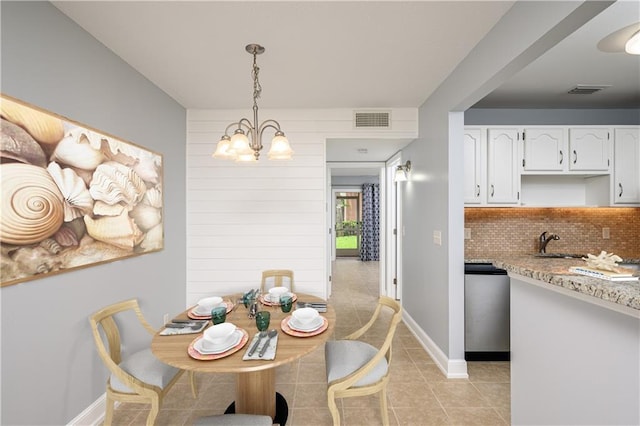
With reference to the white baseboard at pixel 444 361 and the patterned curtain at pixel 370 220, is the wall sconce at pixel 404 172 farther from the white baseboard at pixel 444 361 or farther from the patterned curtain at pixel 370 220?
the patterned curtain at pixel 370 220

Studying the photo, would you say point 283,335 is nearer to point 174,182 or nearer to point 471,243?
point 174,182

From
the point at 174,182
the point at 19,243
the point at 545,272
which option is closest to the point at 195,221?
the point at 174,182

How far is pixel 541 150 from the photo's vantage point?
2.78 metres

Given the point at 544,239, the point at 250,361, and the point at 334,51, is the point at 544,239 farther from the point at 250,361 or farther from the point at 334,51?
the point at 250,361

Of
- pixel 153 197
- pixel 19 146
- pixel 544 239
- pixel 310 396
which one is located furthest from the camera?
pixel 544 239

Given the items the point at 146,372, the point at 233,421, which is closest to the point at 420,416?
the point at 233,421

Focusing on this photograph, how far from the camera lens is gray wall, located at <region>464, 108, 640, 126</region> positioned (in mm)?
2990

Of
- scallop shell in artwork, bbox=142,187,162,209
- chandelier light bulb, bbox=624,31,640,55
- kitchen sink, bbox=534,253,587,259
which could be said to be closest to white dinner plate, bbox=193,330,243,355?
scallop shell in artwork, bbox=142,187,162,209

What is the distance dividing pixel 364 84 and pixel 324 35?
810 mm

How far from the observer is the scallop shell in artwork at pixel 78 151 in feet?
5.07

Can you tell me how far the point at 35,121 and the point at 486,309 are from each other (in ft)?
11.8

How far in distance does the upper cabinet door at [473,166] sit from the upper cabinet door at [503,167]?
98 mm

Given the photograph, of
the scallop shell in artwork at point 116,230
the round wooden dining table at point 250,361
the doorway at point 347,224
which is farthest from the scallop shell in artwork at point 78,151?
the doorway at point 347,224

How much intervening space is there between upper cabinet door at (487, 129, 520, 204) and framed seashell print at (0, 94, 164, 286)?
11.2 feet
